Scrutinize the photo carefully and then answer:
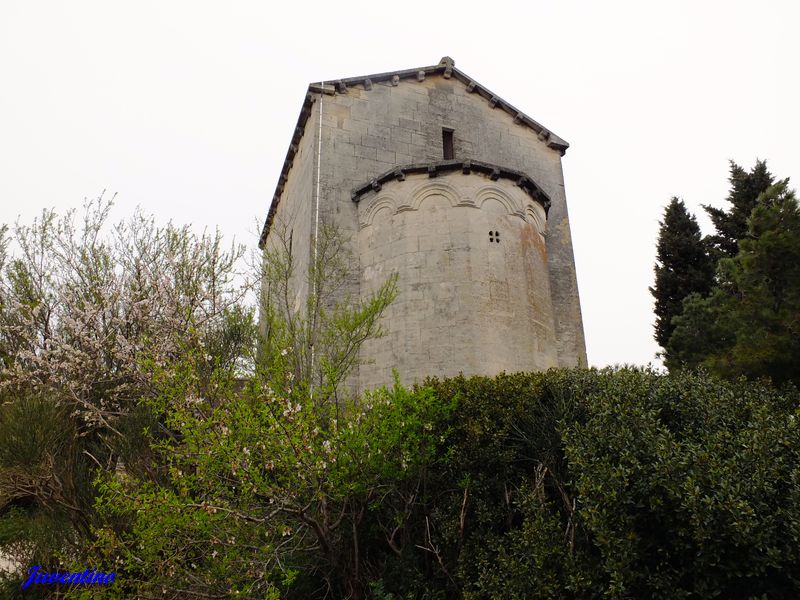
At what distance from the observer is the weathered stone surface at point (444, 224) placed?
10.9m

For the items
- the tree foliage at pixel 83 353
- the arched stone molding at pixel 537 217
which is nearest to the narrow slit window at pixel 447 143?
the arched stone molding at pixel 537 217

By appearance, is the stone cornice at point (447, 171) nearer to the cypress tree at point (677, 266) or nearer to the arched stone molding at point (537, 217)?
the arched stone molding at point (537, 217)

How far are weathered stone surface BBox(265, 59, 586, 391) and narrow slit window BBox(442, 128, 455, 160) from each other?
0.16 meters

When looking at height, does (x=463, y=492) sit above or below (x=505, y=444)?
below

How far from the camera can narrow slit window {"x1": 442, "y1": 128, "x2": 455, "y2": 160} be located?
14164mm

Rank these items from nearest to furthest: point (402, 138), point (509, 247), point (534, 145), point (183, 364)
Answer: point (183, 364) < point (509, 247) < point (402, 138) < point (534, 145)

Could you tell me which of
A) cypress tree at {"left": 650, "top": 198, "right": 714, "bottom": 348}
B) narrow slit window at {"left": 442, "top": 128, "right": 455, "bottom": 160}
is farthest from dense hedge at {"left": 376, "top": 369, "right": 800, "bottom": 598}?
cypress tree at {"left": 650, "top": 198, "right": 714, "bottom": 348}

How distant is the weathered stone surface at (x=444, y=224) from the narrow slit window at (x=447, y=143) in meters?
0.16

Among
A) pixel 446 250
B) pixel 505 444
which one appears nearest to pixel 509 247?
pixel 446 250

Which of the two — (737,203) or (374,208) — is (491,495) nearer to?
(374,208)

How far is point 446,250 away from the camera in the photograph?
37.6 ft

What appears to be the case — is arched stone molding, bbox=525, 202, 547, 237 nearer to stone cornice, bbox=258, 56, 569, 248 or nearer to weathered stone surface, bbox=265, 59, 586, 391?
weathered stone surface, bbox=265, 59, 586, 391

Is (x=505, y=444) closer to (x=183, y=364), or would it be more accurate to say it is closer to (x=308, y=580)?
(x=308, y=580)

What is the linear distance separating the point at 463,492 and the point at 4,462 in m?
6.58
